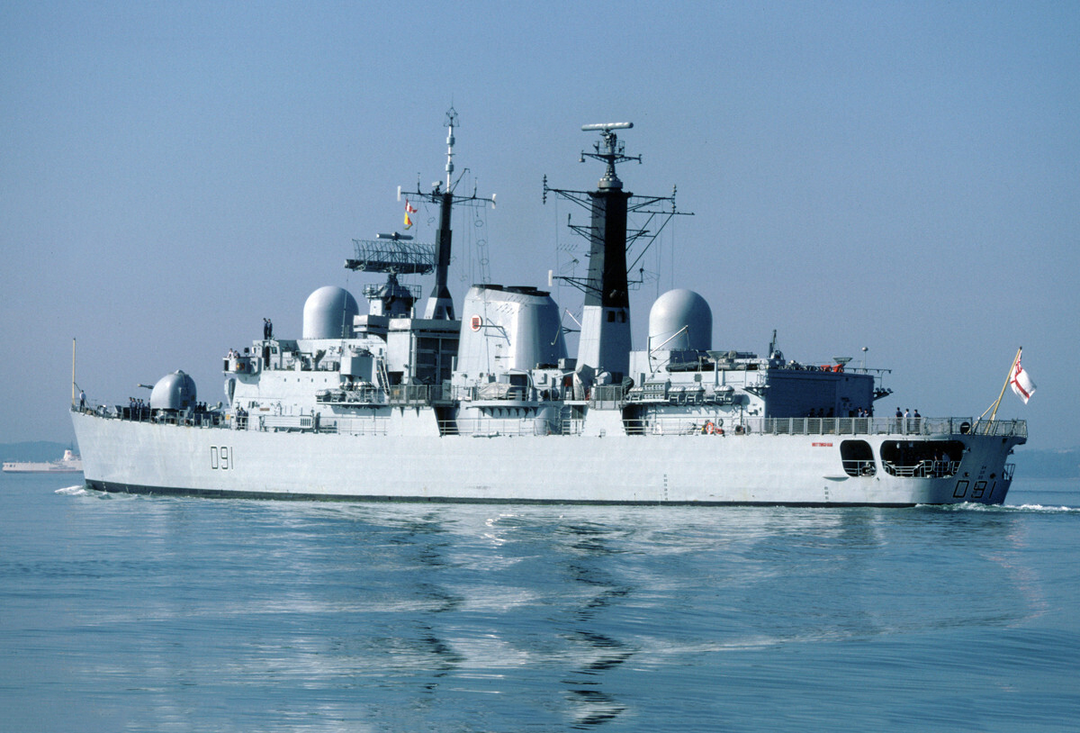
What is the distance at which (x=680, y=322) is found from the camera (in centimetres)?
3722

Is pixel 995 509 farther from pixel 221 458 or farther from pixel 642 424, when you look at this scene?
pixel 221 458

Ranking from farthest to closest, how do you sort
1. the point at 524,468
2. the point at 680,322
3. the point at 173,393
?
the point at 173,393, the point at 680,322, the point at 524,468

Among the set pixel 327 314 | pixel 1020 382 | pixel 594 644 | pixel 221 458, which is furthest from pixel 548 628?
pixel 327 314

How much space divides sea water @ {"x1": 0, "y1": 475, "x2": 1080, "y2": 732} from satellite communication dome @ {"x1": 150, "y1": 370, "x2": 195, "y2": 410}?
18.1m

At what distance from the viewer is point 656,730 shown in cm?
1083

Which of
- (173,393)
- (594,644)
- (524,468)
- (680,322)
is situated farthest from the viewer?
(173,393)

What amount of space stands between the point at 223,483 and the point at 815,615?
3078 centimetres

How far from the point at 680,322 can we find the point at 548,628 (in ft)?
73.7

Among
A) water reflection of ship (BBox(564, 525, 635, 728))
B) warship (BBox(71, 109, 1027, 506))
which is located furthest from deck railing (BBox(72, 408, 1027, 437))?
water reflection of ship (BBox(564, 525, 635, 728))

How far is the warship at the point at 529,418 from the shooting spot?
104 ft

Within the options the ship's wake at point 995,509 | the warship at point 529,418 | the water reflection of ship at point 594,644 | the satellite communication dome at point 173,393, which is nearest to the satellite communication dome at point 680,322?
the warship at point 529,418

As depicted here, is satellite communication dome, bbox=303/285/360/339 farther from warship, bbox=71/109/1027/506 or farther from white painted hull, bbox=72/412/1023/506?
white painted hull, bbox=72/412/1023/506

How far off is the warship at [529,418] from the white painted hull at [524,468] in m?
0.05

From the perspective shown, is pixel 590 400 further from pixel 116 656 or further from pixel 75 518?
pixel 116 656
